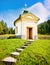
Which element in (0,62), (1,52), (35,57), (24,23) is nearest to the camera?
(0,62)

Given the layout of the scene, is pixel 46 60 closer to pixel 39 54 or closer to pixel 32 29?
pixel 39 54

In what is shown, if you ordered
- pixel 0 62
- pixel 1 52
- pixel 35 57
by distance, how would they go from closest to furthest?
pixel 0 62 < pixel 35 57 < pixel 1 52

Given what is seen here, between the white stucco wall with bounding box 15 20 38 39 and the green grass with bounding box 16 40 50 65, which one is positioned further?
the white stucco wall with bounding box 15 20 38 39

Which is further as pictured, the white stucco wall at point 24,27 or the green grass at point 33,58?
the white stucco wall at point 24,27

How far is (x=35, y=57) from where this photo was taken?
27.5 ft

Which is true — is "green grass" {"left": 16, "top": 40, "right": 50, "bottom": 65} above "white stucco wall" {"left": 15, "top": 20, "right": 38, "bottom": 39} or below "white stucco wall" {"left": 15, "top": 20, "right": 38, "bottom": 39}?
below

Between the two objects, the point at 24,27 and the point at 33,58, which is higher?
the point at 24,27

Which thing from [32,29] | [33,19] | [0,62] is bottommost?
[0,62]

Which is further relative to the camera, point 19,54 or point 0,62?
point 19,54

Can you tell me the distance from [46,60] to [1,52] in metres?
3.46

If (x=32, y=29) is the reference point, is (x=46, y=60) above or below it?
below

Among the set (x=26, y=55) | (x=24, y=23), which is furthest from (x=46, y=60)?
(x=24, y=23)

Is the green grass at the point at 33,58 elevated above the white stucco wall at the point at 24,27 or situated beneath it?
situated beneath

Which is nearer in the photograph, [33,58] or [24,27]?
[33,58]
